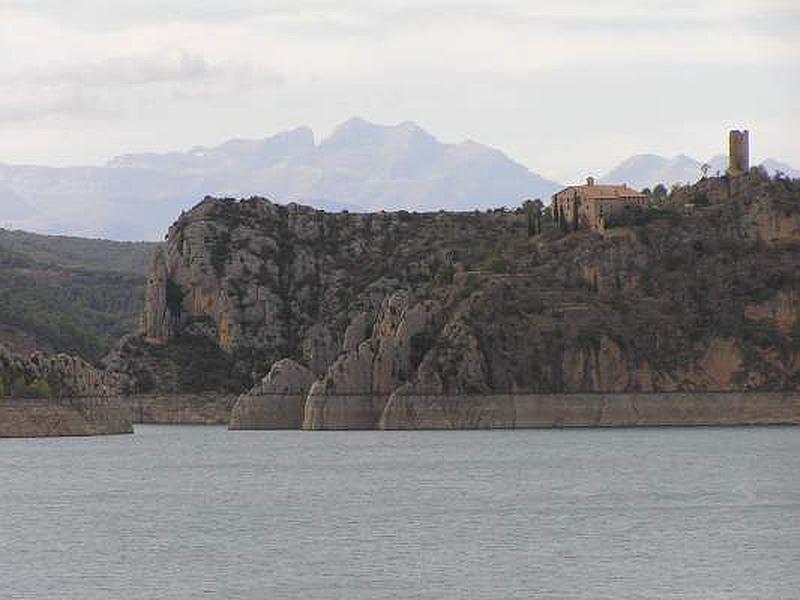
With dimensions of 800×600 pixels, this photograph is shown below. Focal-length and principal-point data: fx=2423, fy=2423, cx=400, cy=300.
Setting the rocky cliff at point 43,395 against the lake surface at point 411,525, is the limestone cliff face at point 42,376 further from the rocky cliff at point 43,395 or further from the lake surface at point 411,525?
the lake surface at point 411,525

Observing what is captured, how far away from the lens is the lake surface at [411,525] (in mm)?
86938

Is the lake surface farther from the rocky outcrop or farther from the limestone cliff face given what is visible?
the rocky outcrop

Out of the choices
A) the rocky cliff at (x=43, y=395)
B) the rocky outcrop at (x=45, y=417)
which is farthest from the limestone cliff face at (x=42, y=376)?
the rocky outcrop at (x=45, y=417)

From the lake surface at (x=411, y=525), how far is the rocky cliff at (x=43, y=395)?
15873 millimetres

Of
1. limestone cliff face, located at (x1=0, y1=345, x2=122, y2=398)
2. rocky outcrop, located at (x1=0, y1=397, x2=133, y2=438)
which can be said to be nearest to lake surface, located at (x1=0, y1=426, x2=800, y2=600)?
limestone cliff face, located at (x1=0, y1=345, x2=122, y2=398)

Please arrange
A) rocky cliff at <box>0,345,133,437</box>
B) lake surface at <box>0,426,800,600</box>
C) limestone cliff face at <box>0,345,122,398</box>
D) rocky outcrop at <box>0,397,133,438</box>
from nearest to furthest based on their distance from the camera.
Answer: lake surface at <box>0,426,800,600</box>, limestone cliff face at <box>0,345,122,398</box>, rocky cliff at <box>0,345,133,437</box>, rocky outcrop at <box>0,397,133,438</box>

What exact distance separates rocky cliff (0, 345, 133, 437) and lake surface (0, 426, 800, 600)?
15873mm

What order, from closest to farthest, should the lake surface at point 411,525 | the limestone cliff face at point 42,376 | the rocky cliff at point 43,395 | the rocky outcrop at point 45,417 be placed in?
the lake surface at point 411,525 < the limestone cliff face at point 42,376 < the rocky cliff at point 43,395 < the rocky outcrop at point 45,417

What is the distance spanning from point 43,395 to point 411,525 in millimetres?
86663

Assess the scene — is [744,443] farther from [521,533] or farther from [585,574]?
[585,574]

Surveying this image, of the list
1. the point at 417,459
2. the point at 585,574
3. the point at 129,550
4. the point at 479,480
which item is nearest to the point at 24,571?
the point at 129,550

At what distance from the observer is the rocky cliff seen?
192m

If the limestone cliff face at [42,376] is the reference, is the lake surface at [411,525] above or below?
below

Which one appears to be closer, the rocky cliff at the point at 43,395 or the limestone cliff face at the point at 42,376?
the limestone cliff face at the point at 42,376
